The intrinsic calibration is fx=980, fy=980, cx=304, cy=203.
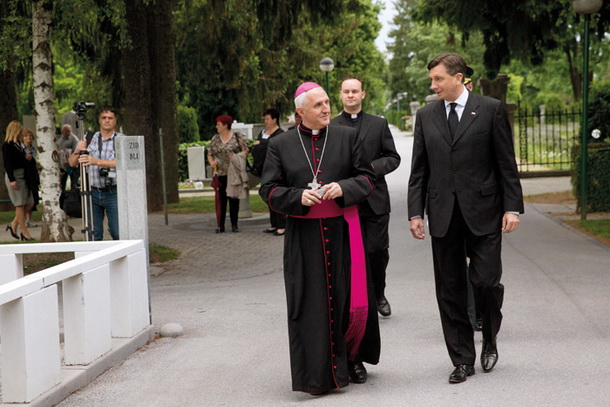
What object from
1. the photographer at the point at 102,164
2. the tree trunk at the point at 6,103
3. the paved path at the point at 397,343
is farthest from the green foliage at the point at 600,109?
the photographer at the point at 102,164

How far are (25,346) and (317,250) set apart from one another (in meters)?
1.78

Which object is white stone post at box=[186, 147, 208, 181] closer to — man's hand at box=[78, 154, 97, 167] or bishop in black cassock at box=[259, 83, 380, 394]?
man's hand at box=[78, 154, 97, 167]

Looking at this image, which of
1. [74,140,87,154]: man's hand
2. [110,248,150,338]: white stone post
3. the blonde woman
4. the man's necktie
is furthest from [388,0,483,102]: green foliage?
the man's necktie

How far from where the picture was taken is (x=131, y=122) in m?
20.0

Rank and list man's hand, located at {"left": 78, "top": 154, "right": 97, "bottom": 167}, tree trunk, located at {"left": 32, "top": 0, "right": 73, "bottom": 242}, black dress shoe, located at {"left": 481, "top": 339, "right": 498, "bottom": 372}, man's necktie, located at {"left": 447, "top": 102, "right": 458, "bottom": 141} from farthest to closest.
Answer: tree trunk, located at {"left": 32, "top": 0, "right": 73, "bottom": 242}, man's hand, located at {"left": 78, "top": 154, "right": 97, "bottom": 167}, black dress shoe, located at {"left": 481, "top": 339, "right": 498, "bottom": 372}, man's necktie, located at {"left": 447, "top": 102, "right": 458, "bottom": 141}

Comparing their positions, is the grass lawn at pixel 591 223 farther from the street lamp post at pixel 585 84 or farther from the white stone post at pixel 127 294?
the white stone post at pixel 127 294

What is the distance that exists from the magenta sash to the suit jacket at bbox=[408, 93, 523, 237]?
429 millimetres

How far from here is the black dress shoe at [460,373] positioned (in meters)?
6.05

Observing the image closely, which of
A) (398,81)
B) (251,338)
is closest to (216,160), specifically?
(251,338)

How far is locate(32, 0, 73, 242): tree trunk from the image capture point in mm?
12422

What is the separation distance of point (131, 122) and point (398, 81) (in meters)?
109

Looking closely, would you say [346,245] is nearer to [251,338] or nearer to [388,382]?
[388,382]

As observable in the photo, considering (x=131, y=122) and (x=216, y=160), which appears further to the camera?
(x=131, y=122)

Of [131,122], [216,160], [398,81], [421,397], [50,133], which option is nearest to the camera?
[421,397]
